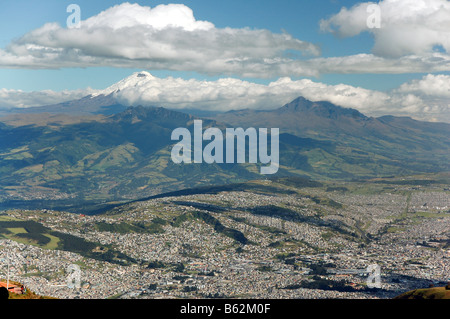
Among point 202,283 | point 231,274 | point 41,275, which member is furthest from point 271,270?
point 41,275

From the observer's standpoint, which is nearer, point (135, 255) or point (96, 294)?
point (96, 294)

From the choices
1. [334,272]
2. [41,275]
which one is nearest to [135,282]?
[41,275]

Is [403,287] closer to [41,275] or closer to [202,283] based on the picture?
[202,283]

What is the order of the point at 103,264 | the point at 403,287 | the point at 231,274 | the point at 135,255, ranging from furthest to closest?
the point at 135,255, the point at 103,264, the point at 231,274, the point at 403,287
